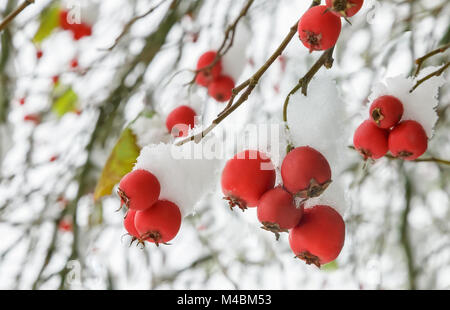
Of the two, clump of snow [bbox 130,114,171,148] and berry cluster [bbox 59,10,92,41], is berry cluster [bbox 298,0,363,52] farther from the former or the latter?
berry cluster [bbox 59,10,92,41]

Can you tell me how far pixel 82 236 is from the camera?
1585mm

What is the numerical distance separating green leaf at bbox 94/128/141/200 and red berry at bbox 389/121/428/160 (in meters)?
0.54

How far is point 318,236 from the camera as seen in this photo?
648mm

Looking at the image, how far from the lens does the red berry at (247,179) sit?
0.66m

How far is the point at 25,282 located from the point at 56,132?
0.73m

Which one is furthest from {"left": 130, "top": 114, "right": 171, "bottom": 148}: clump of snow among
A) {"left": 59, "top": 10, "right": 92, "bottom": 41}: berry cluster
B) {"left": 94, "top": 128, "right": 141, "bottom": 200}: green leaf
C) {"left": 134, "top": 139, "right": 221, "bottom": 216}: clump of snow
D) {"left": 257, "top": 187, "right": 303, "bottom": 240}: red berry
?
{"left": 59, "top": 10, "right": 92, "bottom": 41}: berry cluster

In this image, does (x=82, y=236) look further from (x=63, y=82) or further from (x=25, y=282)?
(x=63, y=82)

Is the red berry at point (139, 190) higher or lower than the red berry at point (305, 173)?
lower

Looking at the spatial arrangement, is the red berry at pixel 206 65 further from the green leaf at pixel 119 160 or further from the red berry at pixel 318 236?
the red berry at pixel 318 236

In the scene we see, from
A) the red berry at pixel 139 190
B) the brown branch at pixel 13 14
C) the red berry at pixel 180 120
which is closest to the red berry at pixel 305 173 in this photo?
the red berry at pixel 139 190

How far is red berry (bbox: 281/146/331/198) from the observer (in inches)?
24.2

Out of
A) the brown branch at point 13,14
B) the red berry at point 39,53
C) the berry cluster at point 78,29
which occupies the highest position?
the brown branch at point 13,14
